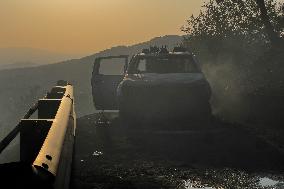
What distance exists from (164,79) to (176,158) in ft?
12.6

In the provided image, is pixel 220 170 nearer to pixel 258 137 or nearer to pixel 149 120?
pixel 258 137

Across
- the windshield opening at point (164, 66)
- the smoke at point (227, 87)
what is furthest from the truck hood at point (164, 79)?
the smoke at point (227, 87)

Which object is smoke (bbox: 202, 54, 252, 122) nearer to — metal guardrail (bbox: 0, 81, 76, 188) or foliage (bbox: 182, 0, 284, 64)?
foliage (bbox: 182, 0, 284, 64)

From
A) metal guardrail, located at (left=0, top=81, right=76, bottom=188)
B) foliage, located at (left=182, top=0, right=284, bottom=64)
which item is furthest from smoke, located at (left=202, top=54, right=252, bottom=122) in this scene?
metal guardrail, located at (left=0, top=81, right=76, bottom=188)

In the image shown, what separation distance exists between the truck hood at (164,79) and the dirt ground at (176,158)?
39.1 inches

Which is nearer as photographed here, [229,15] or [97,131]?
[97,131]

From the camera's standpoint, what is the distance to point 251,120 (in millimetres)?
12383

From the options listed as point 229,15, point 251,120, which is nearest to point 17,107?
point 229,15

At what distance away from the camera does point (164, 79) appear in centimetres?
1042

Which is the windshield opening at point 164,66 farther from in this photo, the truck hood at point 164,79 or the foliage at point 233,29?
the foliage at point 233,29

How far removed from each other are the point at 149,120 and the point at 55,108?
4.04 meters

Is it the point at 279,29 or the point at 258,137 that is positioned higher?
the point at 279,29

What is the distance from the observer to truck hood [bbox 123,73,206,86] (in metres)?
10.3

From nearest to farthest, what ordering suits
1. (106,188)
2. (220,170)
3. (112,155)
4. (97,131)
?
(106,188)
(220,170)
(112,155)
(97,131)
